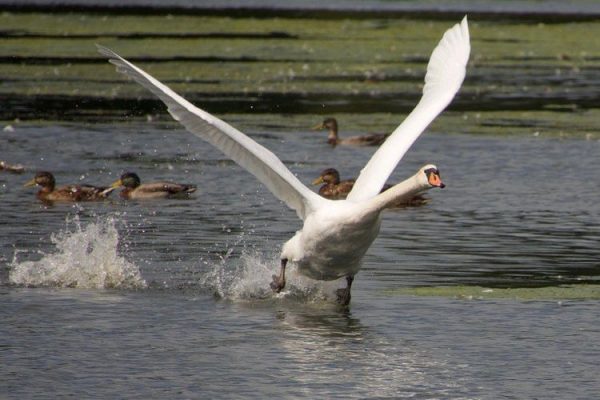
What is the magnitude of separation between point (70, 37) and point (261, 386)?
27.4 m

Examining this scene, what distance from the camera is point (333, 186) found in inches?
681

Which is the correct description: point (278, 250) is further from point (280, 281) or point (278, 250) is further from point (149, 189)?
point (149, 189)

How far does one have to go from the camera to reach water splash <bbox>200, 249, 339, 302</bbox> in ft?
39.7

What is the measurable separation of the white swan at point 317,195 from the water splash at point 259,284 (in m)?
0.17

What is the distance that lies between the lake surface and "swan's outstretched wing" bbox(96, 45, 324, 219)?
2.84 feet

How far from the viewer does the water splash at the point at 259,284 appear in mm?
12094

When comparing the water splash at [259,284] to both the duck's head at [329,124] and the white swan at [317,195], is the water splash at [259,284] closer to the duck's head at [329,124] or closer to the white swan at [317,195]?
the white swan at [317,195]

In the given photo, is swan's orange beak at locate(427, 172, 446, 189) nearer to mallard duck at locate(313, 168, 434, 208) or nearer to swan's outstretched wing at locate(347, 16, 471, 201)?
swan's outstretched wing at locate(347, 16, 471, 201)

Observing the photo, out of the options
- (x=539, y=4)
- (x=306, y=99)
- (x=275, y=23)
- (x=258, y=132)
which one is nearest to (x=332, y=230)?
(x=258, y=132)

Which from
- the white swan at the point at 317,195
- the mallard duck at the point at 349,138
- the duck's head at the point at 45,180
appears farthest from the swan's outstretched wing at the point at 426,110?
the mallard duck at the point at 349,138

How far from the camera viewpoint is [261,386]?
9.12 m

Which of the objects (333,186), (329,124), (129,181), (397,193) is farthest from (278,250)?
(329,124)

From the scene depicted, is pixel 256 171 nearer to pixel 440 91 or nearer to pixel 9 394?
pixel 440 91

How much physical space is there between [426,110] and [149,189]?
544cm
